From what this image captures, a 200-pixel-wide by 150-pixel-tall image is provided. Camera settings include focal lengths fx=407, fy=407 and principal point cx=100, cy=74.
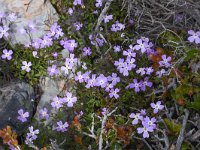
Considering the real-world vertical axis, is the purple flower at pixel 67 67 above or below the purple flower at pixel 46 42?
below

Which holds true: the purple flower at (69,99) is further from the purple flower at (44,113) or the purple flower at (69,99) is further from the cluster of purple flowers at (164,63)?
the cluster of purple flowers at (164,63)

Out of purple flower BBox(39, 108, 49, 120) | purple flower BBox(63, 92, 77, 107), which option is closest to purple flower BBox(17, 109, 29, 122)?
purple flower BBox(39, 108, 49, 120)

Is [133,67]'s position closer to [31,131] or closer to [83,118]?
[83,118]

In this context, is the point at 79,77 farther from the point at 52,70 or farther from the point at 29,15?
the point at 29,15

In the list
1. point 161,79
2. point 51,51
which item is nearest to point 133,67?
point 161,79

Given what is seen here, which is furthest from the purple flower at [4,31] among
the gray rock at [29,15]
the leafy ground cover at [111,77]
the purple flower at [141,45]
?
the purple flower at [141,45]

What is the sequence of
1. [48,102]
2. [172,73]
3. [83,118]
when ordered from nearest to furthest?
1. [172,73]
2. [83,118]
3. [48,102]

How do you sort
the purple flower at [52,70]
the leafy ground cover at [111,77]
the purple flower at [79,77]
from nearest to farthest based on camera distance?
the leafy ground cover at [111,77], the purple flower at [79,77], the purple flower at [52,70]
